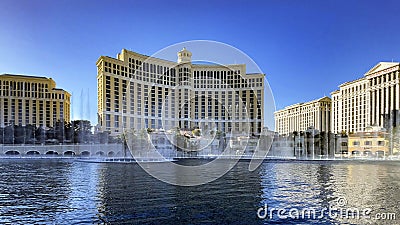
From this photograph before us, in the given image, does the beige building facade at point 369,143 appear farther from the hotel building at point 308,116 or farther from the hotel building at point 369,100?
the hotel building at point 308,116

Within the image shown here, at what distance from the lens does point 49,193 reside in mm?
15867

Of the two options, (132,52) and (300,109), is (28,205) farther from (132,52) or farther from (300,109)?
(300,109)

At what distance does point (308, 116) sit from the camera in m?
118

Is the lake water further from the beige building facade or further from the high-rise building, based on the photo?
the high-rise building

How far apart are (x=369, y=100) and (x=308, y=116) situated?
31683 mm

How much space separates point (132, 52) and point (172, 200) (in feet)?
275

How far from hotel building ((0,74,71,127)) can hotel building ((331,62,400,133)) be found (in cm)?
→ 8122

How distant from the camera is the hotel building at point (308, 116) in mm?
113275

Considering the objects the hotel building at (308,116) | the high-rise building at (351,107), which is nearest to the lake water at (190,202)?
the high-rise building at (351,107)

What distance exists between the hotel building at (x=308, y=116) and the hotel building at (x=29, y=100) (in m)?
66.8

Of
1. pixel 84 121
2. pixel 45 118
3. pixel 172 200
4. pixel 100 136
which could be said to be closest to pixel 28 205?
pixel 172 200

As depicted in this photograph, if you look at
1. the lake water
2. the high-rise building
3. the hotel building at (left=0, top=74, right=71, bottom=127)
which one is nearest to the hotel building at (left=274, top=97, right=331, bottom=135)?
the high-rise building

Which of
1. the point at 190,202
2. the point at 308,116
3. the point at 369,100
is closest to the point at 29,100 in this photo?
the point at 308,116

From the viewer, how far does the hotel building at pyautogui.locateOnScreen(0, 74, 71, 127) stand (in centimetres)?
9288
